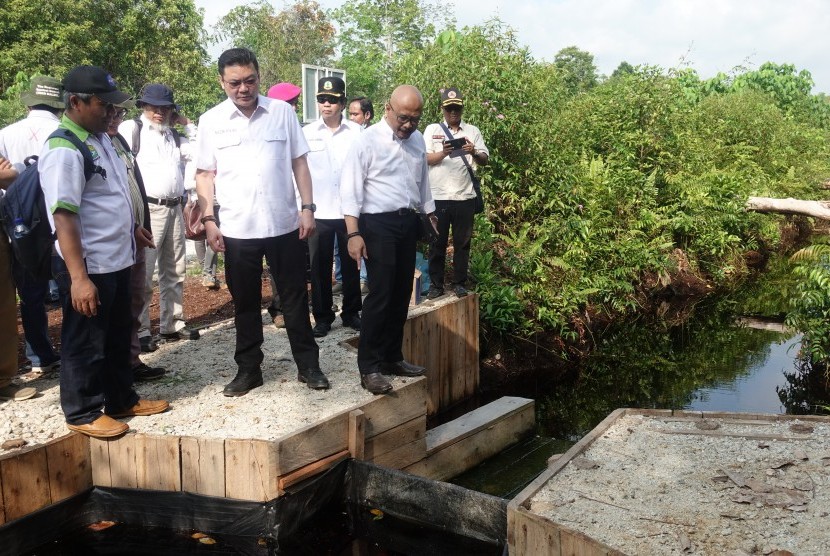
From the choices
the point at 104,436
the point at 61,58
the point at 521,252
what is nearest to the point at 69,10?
the point at 61,58

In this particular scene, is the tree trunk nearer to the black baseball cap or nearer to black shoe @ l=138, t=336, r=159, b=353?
black shoe @ l=138, t=336, r=159, b=353

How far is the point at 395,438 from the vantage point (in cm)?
529

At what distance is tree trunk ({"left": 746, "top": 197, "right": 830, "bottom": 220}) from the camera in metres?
11.2

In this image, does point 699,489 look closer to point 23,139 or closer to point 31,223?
point 31,223

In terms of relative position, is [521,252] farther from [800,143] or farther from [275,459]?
[800,143]

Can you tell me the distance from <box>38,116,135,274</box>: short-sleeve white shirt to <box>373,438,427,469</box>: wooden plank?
2.07 m

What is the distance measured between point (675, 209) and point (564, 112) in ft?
7.86

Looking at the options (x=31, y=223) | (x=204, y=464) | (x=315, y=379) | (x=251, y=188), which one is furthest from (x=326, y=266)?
(x=31, y=223)

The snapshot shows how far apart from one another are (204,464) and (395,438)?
55.1 inches

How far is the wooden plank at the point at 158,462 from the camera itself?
A: 4.39 m

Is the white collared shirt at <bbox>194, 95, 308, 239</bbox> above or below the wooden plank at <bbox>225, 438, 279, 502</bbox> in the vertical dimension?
above

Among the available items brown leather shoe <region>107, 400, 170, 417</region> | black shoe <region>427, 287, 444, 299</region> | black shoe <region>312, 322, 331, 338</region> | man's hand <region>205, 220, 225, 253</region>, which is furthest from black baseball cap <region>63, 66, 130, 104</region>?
black shoe <region>427, 287, 444, 299</region>

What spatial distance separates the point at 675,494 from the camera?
155 inches

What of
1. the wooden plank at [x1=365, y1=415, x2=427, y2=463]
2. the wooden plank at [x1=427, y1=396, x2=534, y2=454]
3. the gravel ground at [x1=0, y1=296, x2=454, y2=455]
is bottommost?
the wooden plank at [x1=427, y1=396, x2=534, y2=454]
